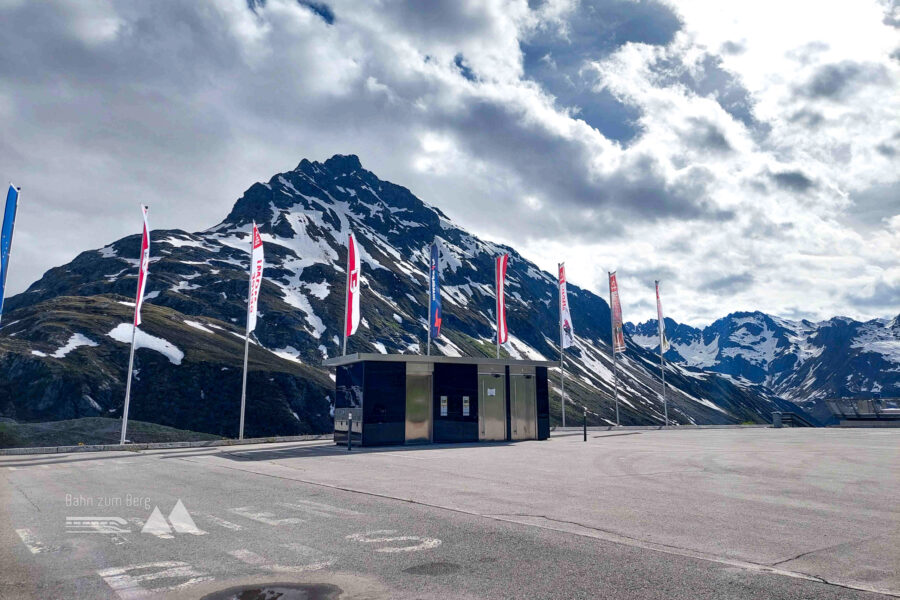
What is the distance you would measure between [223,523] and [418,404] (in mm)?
19128

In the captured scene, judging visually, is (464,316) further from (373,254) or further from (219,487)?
(219,487)

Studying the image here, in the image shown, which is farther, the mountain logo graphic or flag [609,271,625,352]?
flag [609,271,625,352]

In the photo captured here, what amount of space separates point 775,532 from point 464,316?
18268cm

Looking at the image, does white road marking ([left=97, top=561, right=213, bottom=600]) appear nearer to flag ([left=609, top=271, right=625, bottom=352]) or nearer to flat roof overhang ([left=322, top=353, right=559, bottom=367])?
flat roof overhang ([left=322, top=353, right=559, bottom=367])

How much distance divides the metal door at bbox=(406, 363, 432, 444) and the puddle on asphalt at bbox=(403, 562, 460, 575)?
21317 millimetres

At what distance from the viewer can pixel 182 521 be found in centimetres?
928

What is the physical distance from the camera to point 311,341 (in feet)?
381

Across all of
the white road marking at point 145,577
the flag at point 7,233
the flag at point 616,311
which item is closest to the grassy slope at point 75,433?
the flag at point 7,233

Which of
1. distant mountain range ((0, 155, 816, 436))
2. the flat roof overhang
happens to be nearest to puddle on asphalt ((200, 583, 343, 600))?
the flat roof overhang

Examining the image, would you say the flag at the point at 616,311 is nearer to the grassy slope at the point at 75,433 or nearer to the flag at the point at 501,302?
the flag at the point at 501,302

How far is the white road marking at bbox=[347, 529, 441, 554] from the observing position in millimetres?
7285

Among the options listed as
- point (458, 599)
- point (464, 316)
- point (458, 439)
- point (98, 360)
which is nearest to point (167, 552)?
point (458, 599)

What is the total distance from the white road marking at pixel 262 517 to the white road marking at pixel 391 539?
4.94 ft

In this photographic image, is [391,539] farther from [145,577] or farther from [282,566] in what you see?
[145,577]
